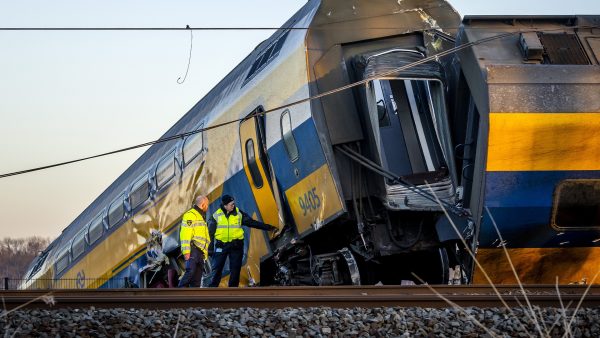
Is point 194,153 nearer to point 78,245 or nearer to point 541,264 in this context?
point 541,264

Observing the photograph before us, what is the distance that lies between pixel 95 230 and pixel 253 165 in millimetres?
7082

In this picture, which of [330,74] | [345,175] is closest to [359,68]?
[330,74]

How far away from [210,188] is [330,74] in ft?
10.8

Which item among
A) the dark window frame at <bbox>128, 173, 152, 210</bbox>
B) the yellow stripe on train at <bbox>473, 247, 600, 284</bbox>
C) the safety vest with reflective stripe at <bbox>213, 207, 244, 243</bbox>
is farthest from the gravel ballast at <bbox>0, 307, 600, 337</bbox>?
the dark window frame at <bbox>128, 173, 152, 210</bbox>

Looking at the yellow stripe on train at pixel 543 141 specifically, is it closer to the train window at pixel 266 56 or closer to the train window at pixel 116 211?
the train window at pixel 266 56

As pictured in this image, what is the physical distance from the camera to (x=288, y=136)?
450 inches

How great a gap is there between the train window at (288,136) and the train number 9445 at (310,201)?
436mm

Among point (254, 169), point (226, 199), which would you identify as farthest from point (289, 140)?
point (226, 199)

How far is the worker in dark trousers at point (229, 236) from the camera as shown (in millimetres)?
12484

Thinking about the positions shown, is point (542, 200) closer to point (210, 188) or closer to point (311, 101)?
point (311, 101)

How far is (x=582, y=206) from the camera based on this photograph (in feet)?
31.8

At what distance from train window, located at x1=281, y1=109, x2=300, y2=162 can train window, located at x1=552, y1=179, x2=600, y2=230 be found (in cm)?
301

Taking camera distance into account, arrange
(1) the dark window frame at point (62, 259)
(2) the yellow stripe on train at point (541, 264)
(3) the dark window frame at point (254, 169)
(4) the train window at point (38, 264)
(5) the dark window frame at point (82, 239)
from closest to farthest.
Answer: (2) the yellow stripe on train at point (541, 264), (3) the dark window frame at point (254, 169), (5) the dark window frame at point (82, 239), (1) the dark window frame at point (62, 259), (4) the train window at point (38, 264)

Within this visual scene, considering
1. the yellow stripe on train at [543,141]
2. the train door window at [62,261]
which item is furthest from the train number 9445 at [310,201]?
the train door window at [62,261]
